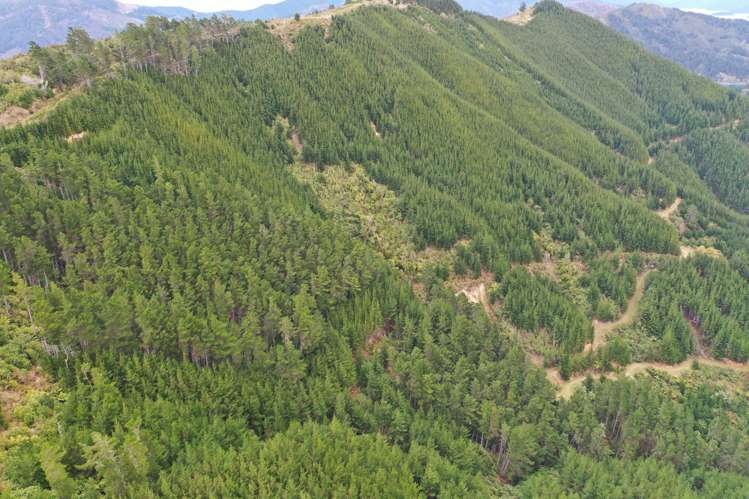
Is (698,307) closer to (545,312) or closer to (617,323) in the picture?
(617,323)

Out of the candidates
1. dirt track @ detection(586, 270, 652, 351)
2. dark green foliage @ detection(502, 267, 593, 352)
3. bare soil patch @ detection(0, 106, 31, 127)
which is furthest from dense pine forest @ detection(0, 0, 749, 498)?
bare soil patch @ detection(0, 106, 31, 127)

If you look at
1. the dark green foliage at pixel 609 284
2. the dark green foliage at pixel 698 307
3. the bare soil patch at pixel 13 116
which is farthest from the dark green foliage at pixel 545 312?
the bare soil patch at pixel 13 116

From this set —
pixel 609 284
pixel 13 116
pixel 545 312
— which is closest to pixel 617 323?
pixel 609 284

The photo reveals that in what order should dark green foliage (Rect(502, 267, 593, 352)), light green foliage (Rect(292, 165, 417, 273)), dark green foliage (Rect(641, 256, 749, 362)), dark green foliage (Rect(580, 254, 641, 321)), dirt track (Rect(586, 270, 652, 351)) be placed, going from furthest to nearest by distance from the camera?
light green foliage (Rect(292, 165, 417, 273)) → dark green foliage (Rect(580, 254, 641, 321)) → dirt track (Rect(586, 270, 652, 351)) → dark green foliage (Rect(641, 256, 749, 362)) → dark green foliage (Rect(502, 267, 593, 352))

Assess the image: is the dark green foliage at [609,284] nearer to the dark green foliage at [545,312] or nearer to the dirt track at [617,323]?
the dirt track at [617,323]

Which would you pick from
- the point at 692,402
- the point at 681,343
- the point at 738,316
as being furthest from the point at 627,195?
the point at 692,402

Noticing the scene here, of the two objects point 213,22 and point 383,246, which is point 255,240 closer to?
point 383,246

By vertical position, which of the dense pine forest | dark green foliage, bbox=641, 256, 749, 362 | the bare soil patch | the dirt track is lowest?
the dirt track

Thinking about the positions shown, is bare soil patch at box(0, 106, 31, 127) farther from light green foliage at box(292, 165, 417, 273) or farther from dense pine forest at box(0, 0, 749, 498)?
light green foliage at box(292, 165, 417, 273)
